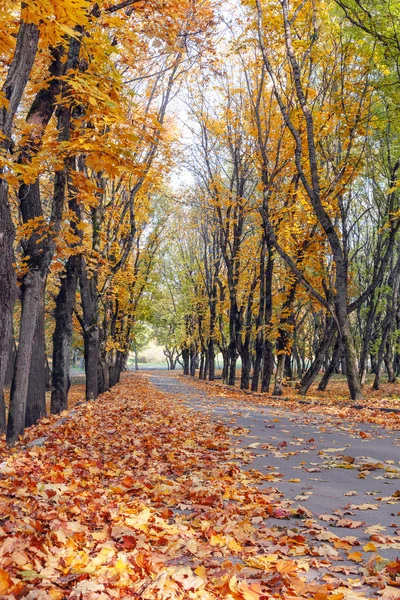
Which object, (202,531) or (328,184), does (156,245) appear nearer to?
(328,184)

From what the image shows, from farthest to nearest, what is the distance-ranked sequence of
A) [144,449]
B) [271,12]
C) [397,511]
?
[271,12]
[144,449]
[397,511]

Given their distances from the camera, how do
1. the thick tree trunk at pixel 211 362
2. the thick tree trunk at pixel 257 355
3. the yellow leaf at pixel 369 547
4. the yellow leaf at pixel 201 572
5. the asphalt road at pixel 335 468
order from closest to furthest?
the yellow leaf at pixel 201 572
the yellow leaf at pixel 369 547
the asphalt road at pixel 335 468
the thick tree trunk at pixel 257 355
the thick tree trunk at pixel 211 362

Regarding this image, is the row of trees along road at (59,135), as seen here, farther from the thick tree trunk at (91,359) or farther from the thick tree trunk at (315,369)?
the thick tree trunk at (315,369)

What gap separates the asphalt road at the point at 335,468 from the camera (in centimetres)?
411

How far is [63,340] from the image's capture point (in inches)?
458

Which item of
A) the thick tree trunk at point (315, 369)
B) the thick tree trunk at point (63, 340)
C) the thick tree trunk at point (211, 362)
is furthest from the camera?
the thick tree trunk at point (211, 362)

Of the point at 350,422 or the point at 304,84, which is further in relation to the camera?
the point at 304,84

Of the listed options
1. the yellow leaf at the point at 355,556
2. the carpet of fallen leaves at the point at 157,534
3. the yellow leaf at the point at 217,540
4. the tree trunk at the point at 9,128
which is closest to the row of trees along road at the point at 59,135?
the tree trunk at the point at 9,128

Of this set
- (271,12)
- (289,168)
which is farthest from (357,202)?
(271,12)

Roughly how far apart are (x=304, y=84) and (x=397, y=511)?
54.9ft

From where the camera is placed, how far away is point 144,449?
7105mm

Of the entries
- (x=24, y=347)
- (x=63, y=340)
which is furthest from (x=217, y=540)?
(x=63, y=340)

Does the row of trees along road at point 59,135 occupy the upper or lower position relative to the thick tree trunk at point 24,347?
upper

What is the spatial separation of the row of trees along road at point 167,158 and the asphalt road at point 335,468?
357 centimetres
